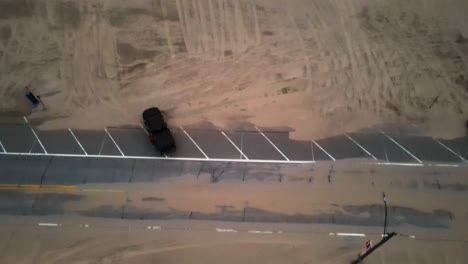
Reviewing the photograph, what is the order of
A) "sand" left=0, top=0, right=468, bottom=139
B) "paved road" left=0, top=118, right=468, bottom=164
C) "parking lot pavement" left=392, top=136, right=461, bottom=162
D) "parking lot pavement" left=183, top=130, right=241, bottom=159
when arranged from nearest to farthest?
"parking lot pavement" left=392, top=136, right=461, bottom=162, "paved road" left=0, top=118, right=468, bottom=164, "parking lot pavement" left=183, top=130, right=241, bottom=159, "sand" left=0, top=0, right=468, bottom=139

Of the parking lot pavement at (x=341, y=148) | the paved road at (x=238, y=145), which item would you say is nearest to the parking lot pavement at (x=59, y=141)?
the paved road at (x=238, y=145)

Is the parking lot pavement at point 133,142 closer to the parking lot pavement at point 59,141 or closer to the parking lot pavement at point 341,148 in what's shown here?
the parking lot pavement at point 59,141

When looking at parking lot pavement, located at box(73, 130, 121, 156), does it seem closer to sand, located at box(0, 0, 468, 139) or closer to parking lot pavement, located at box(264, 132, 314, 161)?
sand, located at box(0, 0, 468, 139)

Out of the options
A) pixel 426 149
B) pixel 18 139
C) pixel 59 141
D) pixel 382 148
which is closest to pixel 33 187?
pixel 59 141

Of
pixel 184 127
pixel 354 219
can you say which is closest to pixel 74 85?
pixel 184 127

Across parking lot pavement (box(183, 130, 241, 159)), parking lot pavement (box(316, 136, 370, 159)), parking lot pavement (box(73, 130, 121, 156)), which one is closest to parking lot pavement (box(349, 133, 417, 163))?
parking lot pavement (box(316, 136, 370, 159))
